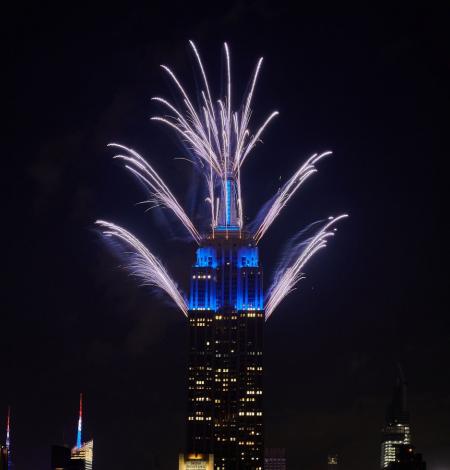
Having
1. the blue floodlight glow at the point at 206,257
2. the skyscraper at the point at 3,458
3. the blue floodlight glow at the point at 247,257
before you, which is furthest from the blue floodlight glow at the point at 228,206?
the skyscraper at the point at 3,458

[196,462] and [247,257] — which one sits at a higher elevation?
[247,257]

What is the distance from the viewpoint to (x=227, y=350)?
535 ft

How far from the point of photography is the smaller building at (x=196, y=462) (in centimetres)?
15712

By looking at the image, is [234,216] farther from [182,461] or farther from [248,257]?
[182,461]

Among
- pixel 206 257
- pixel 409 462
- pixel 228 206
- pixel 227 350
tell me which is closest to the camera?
pixel 228 206

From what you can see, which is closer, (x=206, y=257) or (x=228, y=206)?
(x=228, y=206)

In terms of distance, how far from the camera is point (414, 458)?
182000 mm

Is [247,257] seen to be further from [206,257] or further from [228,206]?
[228,206]

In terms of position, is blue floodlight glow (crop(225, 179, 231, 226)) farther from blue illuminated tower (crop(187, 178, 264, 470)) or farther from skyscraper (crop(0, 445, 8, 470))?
skyscraper (crop(0, 445, 8, 470))

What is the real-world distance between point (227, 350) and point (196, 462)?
55.1 feet

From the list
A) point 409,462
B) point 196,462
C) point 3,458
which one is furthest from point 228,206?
point 409,462

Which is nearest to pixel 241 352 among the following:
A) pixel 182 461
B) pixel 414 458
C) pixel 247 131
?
pixel 182 461

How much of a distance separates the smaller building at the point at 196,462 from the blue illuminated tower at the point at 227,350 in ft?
2.99

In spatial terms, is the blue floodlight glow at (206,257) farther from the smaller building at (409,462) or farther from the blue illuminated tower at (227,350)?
the smaller building at (409,462)
